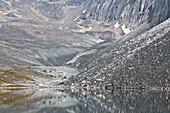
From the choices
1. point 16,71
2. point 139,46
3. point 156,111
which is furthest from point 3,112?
point 16,71

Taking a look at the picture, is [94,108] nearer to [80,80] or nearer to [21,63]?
[80,80]

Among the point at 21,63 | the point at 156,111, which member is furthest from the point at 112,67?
the point at 21,63

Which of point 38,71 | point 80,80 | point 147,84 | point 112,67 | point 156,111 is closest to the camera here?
point 156,111

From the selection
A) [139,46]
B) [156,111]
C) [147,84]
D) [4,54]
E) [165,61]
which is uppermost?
[4,54]

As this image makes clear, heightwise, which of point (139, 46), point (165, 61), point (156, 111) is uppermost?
point (139, 46)

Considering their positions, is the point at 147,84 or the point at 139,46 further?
the point at 139,46

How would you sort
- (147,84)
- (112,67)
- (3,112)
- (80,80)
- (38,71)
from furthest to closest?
(38,71), (80,80), (112,67), (147,84), (3,112)

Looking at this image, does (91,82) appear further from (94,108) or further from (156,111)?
(156,111)

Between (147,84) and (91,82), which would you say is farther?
(91,82)

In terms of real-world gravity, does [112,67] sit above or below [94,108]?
above
